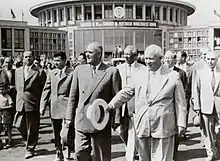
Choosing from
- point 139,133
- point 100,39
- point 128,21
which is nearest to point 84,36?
point 100,39

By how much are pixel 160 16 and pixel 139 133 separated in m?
73.0

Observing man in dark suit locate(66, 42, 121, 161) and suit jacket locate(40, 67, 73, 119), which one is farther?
suit jacket locate(40, 67, 73, 119)

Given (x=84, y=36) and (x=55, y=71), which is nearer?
(x=55, y=71)

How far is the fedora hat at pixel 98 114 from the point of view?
4.19m

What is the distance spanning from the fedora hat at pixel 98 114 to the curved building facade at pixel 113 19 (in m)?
57.8

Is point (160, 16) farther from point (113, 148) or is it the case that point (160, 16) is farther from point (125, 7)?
point (113, 148)

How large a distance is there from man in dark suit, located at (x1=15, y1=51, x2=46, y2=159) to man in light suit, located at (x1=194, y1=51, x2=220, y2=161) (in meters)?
2.90

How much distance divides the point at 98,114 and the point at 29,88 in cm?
315

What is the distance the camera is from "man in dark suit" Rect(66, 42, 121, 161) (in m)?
4.56

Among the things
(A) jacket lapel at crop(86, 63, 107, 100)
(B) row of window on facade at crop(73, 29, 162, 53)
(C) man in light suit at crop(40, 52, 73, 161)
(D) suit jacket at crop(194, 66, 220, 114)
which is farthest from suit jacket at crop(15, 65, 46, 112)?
(B) row of window on facade at crop(73, 29, 162, 53)

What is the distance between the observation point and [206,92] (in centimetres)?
623

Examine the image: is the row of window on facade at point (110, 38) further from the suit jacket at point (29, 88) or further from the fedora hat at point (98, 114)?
the fedora hat at point (98, 114)

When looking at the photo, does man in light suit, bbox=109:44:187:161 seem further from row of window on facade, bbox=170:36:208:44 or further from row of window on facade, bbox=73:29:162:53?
row of window on facade, bbox=170:36:208:44

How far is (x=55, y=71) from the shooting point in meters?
6.37
